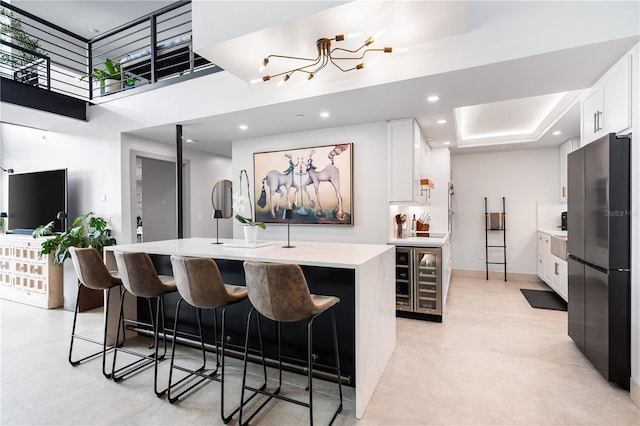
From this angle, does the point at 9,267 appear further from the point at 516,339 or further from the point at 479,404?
the point at 516,339

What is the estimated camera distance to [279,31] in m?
2.45

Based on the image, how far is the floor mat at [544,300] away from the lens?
14.3 ft

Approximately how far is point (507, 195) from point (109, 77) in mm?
7055

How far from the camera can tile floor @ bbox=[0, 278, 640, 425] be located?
204 cm

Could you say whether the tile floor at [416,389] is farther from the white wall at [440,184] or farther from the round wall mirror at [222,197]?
the round wall mirror at [222,197]

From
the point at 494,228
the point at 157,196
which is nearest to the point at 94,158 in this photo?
the point at 157,196

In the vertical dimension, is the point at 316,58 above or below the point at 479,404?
above

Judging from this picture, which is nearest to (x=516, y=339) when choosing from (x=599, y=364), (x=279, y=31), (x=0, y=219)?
(x=599, y=364)

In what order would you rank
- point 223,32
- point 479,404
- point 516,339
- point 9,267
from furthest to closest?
point 9,267 → point 516,339 → point 223,32 → point 479,404

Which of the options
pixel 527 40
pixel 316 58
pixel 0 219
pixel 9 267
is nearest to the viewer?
pixel 527 40

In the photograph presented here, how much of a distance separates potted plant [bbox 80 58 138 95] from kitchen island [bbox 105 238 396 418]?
3.16 m

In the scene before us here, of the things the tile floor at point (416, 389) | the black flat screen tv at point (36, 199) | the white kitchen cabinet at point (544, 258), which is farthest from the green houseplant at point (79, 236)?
the white kitchen cabinet at point (544, 258)

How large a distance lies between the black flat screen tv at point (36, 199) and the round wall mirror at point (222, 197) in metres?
2.44

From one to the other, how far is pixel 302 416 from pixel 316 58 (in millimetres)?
2786
